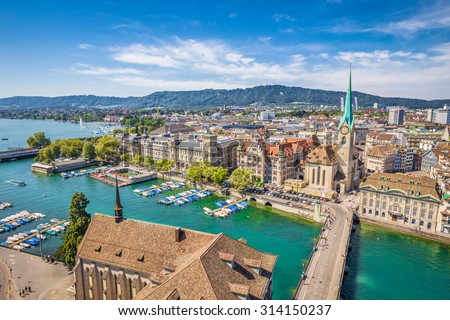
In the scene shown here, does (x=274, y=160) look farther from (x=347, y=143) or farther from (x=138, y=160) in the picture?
(x=138, y=160)

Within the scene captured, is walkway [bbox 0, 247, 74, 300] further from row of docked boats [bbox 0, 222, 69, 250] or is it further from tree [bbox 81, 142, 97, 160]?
tree [bbox 81, 142, 97, 160]

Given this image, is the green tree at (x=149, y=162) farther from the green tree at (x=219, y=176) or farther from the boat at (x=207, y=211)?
the boat at (x=207, y=211)

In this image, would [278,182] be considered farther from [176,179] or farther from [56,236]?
[56,236]

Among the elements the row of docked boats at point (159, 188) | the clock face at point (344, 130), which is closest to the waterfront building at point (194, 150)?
the row of docked boats at point (159, 188)

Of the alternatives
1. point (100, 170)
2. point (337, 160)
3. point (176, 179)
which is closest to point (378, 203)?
point (337, 160)

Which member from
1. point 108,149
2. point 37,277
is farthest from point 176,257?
point 108,149

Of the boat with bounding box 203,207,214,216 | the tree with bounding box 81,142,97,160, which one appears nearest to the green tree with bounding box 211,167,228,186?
the boat with bounding box 203,207,214,216
